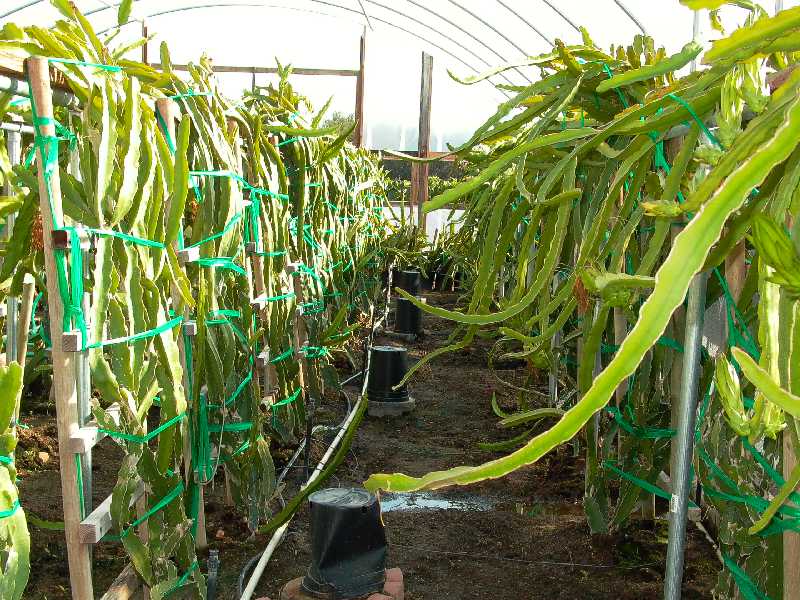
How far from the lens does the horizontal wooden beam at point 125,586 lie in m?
1.52

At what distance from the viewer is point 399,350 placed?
3.70 m

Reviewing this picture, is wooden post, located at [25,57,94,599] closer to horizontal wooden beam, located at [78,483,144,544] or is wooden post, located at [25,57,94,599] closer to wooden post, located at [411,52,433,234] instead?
horizontal wooden beam, located at [78,483,144,544]

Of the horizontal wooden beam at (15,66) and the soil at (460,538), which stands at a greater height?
the horizontal wooden beam at (15,66)

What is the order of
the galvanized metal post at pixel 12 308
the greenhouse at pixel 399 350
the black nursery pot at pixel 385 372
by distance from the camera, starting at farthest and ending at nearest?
the black nursery pot at pixel 385 372, the galvanized metal post at pixel 12 308, the greenhouse at pixel 399 350

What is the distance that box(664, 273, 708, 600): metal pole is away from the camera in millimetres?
1064

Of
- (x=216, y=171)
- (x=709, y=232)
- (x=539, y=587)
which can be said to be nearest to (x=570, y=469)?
(x=539, y=587)

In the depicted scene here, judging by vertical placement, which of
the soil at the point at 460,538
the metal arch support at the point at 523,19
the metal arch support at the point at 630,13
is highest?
the metal arch support at the point at 523,19

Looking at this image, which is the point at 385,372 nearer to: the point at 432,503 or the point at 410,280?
the point at 432,503

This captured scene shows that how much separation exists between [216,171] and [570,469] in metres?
1.66

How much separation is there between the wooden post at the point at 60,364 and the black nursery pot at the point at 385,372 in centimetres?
233

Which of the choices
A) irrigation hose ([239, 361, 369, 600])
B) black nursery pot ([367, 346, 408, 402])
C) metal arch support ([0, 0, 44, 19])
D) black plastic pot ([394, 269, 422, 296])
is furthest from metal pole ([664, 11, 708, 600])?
metal arch support ([0, 0, 44, 19])

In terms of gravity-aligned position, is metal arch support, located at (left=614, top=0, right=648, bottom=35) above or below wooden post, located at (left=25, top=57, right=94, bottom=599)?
above

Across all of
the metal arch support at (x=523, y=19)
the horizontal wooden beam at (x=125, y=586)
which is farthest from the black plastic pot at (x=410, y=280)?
the horizontal wooden beam at (x=125, y=586)

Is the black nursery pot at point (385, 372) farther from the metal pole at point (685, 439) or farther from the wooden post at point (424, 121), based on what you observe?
the wooden post at point (424, 121)
